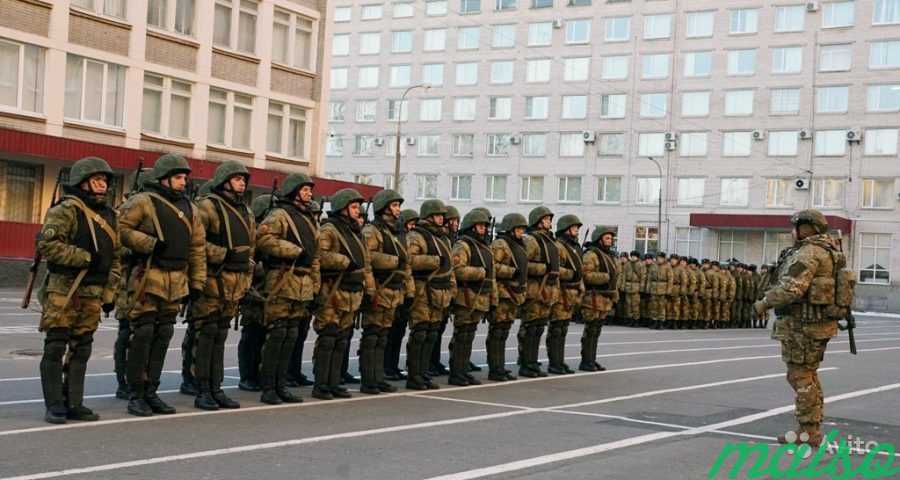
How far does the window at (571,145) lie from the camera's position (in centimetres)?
7206

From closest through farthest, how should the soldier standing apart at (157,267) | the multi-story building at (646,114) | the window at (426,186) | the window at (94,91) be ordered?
the soldier standing apart at (157,267)
the window at (94,91)
the multi-story building at (646,114)
the window at (426,186)

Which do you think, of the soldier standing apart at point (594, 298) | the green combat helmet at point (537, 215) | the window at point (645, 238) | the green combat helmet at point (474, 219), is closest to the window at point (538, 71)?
the window at point (645, 238)

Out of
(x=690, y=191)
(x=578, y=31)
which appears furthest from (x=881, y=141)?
(x=578, y=31)

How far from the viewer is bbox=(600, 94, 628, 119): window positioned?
7081cm

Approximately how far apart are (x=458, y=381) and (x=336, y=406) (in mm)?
2947

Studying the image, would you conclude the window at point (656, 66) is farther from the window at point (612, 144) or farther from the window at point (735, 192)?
the window at point (735, 192)

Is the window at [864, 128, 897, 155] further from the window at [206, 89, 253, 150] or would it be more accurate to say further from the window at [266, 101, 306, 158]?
the window at [206, 89, 253, 150]

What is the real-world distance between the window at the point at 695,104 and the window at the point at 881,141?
9357 mm

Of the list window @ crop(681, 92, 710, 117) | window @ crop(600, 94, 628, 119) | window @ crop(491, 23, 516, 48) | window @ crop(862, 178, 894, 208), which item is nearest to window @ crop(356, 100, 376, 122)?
window @ crop(491, 23, 516, 48)

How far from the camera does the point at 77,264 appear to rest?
31.8 feet

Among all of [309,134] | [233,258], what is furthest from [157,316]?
[309,134]

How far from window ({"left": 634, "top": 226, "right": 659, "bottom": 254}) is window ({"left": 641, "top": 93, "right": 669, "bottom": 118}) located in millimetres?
6915

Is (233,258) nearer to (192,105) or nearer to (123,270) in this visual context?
(123,270)

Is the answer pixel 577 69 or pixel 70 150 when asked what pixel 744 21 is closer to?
pixel 577 69
